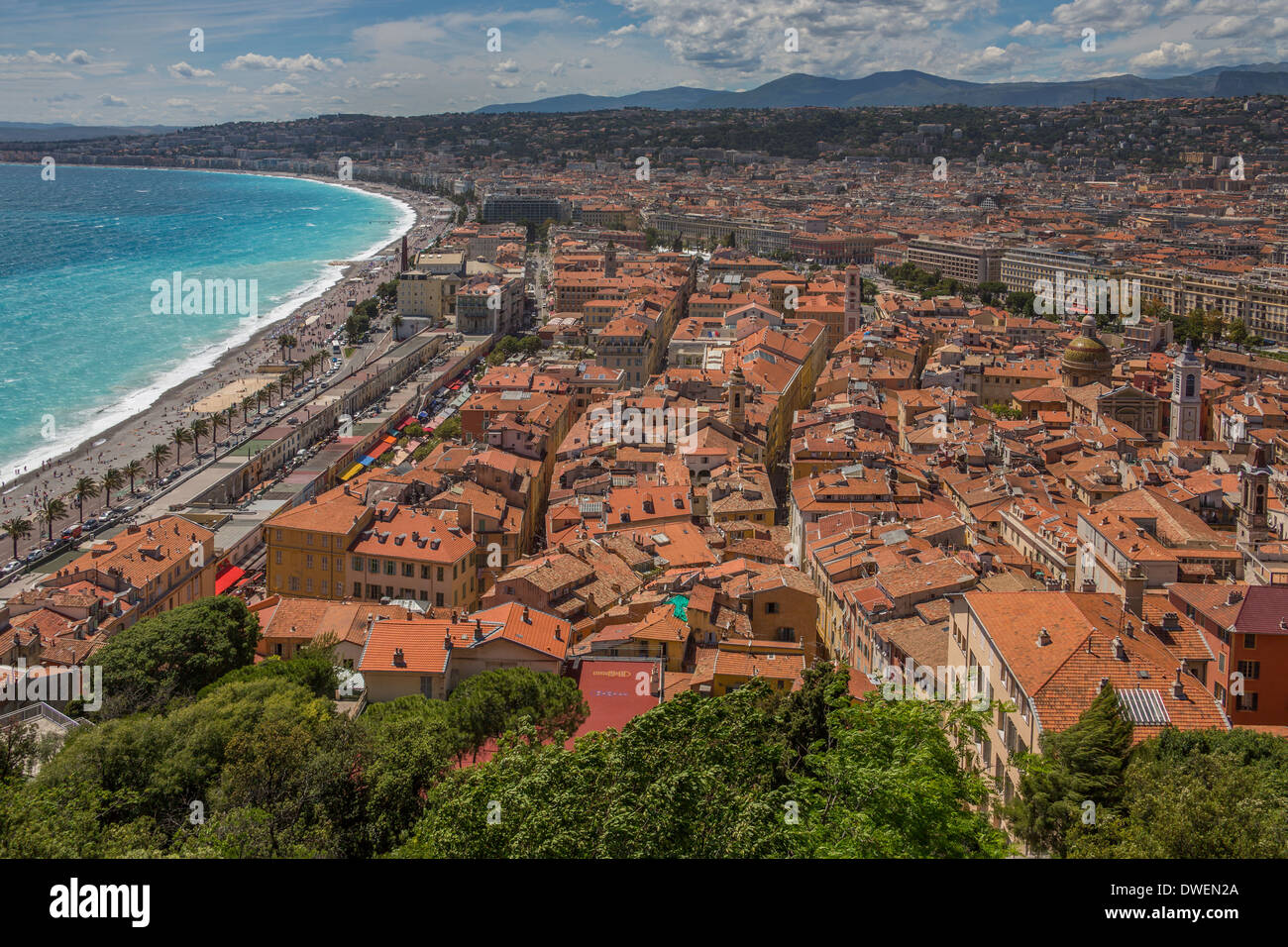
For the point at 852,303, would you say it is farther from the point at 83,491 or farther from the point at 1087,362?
the point at 83,491

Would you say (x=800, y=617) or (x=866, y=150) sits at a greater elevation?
(x=866, y=150)

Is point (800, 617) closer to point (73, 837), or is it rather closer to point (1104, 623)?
point (1104, 623)

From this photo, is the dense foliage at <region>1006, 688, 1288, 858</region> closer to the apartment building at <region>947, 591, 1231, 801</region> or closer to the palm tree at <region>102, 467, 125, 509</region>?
the apartment building at <region>947, 591, 1231, 801</region>

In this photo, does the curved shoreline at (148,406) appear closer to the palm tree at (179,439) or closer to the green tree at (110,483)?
the palm tree at (179,439)

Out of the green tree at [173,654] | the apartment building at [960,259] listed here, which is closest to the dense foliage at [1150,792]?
the green tree at [173,654]

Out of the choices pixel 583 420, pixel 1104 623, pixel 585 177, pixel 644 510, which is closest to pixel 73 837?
pixel 1104 623

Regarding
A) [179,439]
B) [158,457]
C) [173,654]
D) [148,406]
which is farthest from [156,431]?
[173,654]
